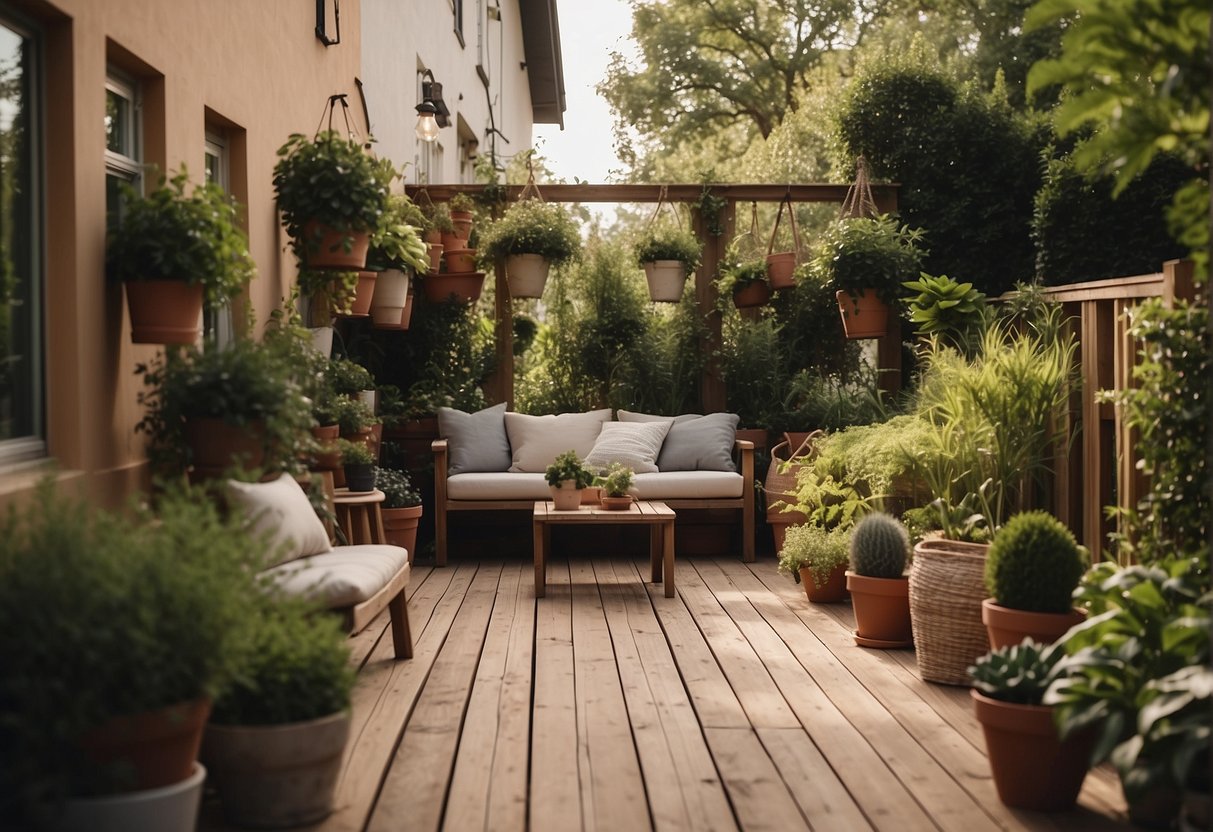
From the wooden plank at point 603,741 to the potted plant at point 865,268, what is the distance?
116 inches

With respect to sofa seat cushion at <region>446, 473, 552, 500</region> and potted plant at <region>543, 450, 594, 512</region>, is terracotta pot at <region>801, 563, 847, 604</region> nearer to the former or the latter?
potted plant at <region>543, 450, 594, 512</region>

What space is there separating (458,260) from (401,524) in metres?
1.99

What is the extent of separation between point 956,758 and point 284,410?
2437 mm

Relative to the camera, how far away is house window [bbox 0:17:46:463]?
3.59 meters

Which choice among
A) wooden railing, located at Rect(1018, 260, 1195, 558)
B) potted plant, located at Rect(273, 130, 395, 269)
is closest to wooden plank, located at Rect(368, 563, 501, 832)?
potted plant, located at Rect(273, 130, 395, 269)

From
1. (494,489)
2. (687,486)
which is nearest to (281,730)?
(494,489)

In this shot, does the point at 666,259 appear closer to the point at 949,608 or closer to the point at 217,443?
the point at 949,608

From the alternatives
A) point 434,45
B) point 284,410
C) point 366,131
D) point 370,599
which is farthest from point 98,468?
point 434,45

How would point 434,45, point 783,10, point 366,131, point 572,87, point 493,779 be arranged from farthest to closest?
point 572,87
point 783,10
point 434,45
point 366,131
point 493,779

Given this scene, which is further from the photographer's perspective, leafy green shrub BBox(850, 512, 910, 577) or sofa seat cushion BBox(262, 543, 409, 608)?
leafy green shrub BBox(850, 512, 910, 577)

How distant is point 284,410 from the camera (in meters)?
4.16

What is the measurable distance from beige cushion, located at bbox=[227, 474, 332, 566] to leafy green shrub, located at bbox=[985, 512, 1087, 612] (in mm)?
2250

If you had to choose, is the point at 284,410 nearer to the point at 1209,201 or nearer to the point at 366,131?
the point at 1209,201

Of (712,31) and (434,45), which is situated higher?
(712,31)
